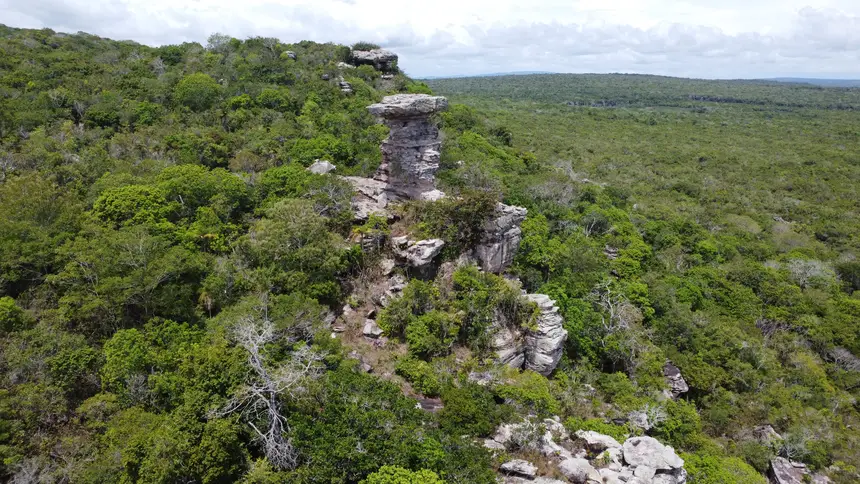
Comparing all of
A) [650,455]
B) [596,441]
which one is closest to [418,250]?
[596,441]

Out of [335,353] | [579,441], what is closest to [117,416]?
[335,353]

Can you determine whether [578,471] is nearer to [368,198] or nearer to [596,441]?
[596,441]

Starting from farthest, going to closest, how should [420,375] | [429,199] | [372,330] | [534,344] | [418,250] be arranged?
[429,199], [418,250], [534,344], [372,330], [420,375]

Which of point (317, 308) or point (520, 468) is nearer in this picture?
point (520, 468)

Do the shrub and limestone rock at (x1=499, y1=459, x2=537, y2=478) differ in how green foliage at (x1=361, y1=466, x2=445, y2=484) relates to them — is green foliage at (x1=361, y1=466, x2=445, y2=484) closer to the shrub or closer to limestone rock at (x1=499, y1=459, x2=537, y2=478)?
limestone rock at (x1=499, y1=459, x2=537, y2=478)

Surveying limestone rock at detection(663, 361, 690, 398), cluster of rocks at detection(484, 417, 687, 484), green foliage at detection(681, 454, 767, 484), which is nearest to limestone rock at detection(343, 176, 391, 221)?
cluster of rocks at detection(484, 417, 687, 484)

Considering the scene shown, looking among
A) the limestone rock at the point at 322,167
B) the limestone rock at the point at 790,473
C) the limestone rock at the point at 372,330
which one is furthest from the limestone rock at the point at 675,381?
the limestone rock at the point at 322,167

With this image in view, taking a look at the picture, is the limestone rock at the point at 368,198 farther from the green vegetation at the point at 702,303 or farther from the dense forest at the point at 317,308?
the green vegetation at the point at 702,303

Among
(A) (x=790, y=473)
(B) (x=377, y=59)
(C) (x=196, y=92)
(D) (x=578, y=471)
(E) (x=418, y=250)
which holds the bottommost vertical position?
(A) (x=790, y=473)
